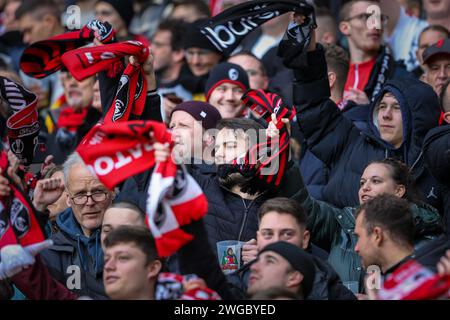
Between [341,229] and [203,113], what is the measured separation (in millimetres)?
1453

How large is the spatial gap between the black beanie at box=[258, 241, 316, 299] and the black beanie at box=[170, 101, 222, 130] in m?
2.04

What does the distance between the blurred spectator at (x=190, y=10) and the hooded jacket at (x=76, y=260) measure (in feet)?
16.6

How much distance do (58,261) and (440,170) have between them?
8.37ft

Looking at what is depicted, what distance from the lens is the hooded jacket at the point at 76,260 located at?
7281 mm

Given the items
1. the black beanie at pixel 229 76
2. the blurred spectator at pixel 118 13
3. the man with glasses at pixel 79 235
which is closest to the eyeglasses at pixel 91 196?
the man with glasses at pixel 79 235

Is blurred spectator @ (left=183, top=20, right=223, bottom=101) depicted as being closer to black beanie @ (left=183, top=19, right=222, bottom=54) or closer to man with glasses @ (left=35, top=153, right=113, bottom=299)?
black beanie @ (left=183, top=19, right=222, bottom=54)

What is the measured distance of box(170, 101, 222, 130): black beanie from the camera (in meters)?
8.53

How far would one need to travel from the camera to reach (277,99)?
812 centimetres

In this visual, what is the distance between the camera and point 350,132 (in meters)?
8.62

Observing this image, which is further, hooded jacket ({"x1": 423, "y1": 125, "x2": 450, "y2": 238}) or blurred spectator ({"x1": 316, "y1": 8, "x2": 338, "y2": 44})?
blurred spectator ({"x1": 316, "y1": 8, "x2": 338, "y2": 44})

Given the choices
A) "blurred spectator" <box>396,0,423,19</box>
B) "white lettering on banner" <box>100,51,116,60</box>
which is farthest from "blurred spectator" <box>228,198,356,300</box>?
"blurred spectator" <box>396,0,423,19</box>

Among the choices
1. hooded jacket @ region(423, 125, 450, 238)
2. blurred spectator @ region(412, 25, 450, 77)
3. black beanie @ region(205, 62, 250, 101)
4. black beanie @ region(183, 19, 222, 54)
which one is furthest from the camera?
black beanie @ region(183, 19, 222, 54)

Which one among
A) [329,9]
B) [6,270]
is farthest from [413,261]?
[329,9]

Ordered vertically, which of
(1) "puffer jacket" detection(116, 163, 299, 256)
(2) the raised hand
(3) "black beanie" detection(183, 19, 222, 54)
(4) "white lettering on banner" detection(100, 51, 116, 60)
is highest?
(3) "black beanie" detection(183, 19, 222, 54)
